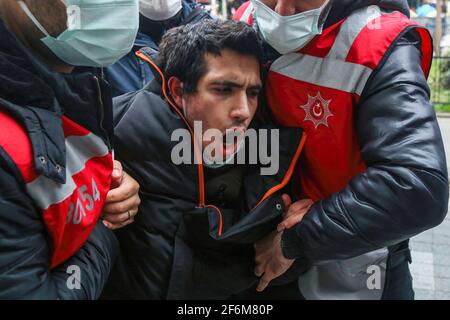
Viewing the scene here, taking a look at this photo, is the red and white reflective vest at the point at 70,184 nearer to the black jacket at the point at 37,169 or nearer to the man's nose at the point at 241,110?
the black jacket at the point at 37,169

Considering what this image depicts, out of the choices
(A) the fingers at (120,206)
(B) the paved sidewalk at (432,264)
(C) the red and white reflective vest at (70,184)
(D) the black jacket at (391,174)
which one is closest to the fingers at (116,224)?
(A) the fingers at (120,206)

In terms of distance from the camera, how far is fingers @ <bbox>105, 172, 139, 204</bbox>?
163cm

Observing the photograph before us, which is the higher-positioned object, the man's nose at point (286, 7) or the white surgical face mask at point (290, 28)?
the man's nose at point (286, 7)

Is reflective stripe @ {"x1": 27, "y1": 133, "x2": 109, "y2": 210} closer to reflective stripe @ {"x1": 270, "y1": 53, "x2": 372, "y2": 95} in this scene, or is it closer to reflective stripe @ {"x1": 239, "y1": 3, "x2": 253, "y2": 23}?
reflective stripe @ {"x1": 270, "y1": 53, "x2": 372, "y2": 95}

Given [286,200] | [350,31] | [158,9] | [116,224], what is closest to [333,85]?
[350,31]

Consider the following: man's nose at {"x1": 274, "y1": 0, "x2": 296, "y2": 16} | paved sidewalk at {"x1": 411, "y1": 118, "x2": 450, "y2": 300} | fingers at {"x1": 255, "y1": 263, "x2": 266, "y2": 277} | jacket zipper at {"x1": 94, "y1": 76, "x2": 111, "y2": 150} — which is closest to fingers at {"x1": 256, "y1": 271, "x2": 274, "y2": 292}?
fingers at {"x1": 255, "y1": 263, "x2": 266, "y2": 277}

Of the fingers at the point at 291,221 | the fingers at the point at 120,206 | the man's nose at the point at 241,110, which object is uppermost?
the man's nose at the point at 241,110

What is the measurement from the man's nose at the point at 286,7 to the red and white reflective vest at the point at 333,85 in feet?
0.42

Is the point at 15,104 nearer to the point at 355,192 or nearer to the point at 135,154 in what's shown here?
the point at 135,154

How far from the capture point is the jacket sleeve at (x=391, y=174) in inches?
57.0

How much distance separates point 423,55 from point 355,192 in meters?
0.56

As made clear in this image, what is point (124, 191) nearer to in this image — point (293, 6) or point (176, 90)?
point (176, 90)
